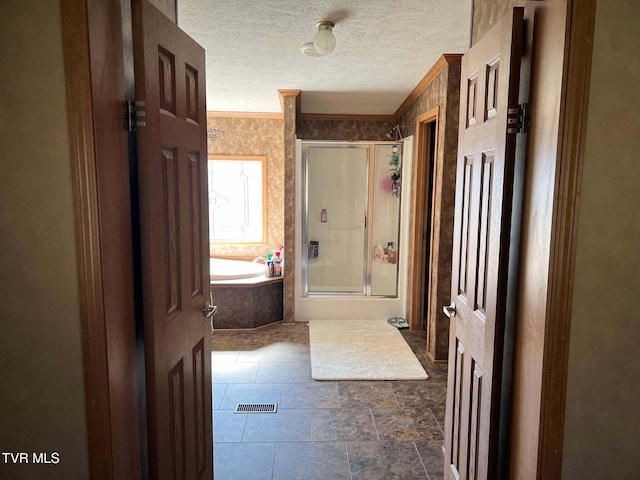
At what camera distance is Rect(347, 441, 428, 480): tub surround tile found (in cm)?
221

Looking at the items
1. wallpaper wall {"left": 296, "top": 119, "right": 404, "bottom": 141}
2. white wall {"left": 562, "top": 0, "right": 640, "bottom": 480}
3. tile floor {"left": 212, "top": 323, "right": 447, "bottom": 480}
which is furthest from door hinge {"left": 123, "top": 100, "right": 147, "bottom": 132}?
wallpaper wall {"left": 296, "top": 119, "right": 404, "bottom": 141}

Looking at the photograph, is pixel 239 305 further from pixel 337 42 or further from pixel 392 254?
pixel 337 42

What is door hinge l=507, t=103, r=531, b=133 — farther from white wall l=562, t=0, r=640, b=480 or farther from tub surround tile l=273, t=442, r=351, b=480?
tub surround tile l=273, t=442, r=351, b=480

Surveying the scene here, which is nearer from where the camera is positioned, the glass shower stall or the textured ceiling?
the textured ceiling

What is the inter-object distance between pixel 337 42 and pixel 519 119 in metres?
1.88

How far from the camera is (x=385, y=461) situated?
2322 mm

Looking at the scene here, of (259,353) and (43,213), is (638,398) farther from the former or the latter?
(259,353)

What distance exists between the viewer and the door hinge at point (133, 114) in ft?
4.19

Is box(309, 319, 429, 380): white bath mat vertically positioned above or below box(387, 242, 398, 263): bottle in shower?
below

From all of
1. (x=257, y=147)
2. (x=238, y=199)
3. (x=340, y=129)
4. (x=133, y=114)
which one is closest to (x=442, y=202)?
(x=340, y=129)

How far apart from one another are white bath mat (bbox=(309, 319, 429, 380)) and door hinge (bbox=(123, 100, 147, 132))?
99.1 inches

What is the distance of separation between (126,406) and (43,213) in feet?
2.05

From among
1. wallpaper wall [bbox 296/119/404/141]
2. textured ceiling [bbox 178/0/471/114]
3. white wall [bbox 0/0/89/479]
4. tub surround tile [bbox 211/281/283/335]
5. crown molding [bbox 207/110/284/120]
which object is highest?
crown molding [bbox 207/110/284/120]

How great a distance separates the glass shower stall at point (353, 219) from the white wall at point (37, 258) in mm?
3529
